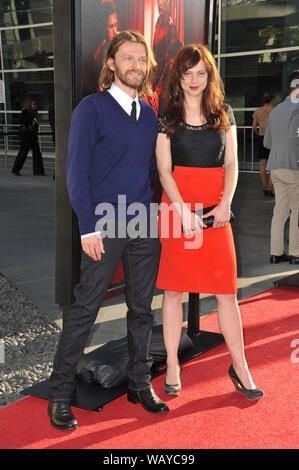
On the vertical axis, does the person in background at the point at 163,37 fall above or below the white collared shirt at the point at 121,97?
above

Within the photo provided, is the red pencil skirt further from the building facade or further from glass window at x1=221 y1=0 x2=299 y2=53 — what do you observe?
the building facade

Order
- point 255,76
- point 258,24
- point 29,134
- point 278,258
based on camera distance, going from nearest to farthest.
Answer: point 278,258
point 29,134
point 258,24
point 255,76

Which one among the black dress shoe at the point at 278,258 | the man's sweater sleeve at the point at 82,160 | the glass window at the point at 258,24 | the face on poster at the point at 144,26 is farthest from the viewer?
the glass window at the point at 258,24

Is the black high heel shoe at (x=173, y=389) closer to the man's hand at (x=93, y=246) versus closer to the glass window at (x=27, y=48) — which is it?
the man's hand at (x=93, y=246)

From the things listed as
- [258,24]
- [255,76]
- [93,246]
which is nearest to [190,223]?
[93,246]

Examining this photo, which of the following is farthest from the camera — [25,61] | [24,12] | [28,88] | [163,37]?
[28,88]

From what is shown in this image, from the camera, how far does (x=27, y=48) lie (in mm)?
21094

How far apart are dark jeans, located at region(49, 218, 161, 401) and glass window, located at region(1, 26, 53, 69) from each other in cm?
1897

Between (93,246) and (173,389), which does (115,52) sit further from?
(173,389)

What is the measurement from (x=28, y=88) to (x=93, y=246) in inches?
800

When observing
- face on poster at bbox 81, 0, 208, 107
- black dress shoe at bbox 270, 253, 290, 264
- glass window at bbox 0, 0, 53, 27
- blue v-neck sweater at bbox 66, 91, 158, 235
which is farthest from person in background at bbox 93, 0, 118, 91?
glass window at bbox 0, 0, 53, 27

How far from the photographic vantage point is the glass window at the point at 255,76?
16.7m

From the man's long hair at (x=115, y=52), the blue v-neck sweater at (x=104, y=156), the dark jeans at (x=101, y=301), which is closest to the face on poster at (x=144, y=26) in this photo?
the man's long hair at (x=115, y=52)

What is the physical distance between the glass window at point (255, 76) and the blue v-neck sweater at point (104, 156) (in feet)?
48.7
